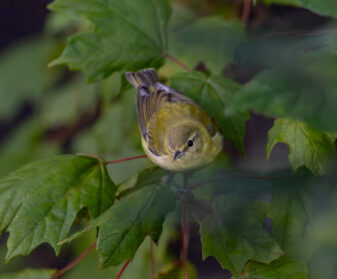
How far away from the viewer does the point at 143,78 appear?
195cm

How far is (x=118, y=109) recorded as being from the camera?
8.55ft

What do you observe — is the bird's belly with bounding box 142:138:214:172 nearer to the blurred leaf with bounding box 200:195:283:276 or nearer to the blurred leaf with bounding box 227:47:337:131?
the blurred leaf with bounding box 200:195:283:276

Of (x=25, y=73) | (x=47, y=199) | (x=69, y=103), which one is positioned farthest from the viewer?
(x=25, y=73)

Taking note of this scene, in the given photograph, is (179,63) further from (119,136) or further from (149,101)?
(119,136)

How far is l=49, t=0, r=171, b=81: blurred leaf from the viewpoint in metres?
1.66

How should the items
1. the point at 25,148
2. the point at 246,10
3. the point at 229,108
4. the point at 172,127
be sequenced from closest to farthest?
the point at 229,108 → the point at 172,127 → the point at 246,10 → the point at 25,148

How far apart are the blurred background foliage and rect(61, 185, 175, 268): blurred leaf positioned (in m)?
0.07

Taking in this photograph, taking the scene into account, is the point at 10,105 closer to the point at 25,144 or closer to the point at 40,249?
the point at 25,144

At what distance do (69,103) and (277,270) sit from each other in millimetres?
2230

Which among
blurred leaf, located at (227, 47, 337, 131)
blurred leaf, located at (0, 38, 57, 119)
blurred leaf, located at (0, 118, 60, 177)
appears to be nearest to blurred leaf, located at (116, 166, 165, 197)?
blurred leaf, located at (227, 47, 337, 131)

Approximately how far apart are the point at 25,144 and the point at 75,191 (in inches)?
87.5

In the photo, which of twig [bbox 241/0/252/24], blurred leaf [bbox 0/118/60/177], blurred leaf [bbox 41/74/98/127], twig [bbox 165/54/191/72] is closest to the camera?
twig [bbox 165/54/191/72]

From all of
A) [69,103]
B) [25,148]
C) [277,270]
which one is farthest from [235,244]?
[25,148]

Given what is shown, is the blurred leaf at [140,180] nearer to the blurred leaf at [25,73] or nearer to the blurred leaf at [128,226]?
the blurred leaf at [128,226]
